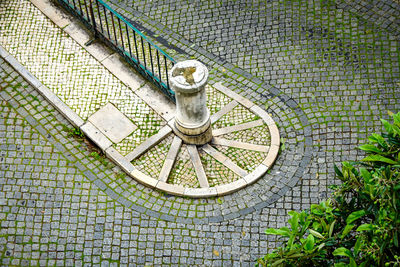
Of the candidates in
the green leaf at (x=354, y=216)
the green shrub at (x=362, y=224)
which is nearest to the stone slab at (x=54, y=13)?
the green shrub at (x=362, y=224)

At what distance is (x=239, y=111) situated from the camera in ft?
30.2

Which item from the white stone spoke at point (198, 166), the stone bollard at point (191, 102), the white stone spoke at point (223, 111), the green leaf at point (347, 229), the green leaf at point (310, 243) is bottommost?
the green leaf at point (310, 243)

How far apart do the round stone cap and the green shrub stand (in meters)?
3.21

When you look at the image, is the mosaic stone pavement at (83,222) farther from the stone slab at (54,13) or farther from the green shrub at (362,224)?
the stone slab at (54,13)

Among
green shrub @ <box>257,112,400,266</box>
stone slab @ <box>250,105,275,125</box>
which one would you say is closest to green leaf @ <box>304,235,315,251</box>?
green shrub @ <box>257,112,400,266</box>

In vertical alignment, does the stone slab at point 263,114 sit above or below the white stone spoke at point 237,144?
above

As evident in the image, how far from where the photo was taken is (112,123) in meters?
8.82

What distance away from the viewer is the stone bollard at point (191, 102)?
751 cm

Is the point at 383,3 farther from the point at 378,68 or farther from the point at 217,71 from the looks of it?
the point at 217,71

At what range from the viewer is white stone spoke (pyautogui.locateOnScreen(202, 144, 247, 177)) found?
834 centimetres

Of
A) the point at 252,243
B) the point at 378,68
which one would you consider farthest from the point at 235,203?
the point at 378,68

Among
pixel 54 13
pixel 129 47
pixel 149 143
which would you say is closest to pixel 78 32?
pixel 54 13

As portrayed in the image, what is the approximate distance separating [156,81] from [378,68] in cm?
443

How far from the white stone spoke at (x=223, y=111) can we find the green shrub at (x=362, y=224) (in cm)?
430
